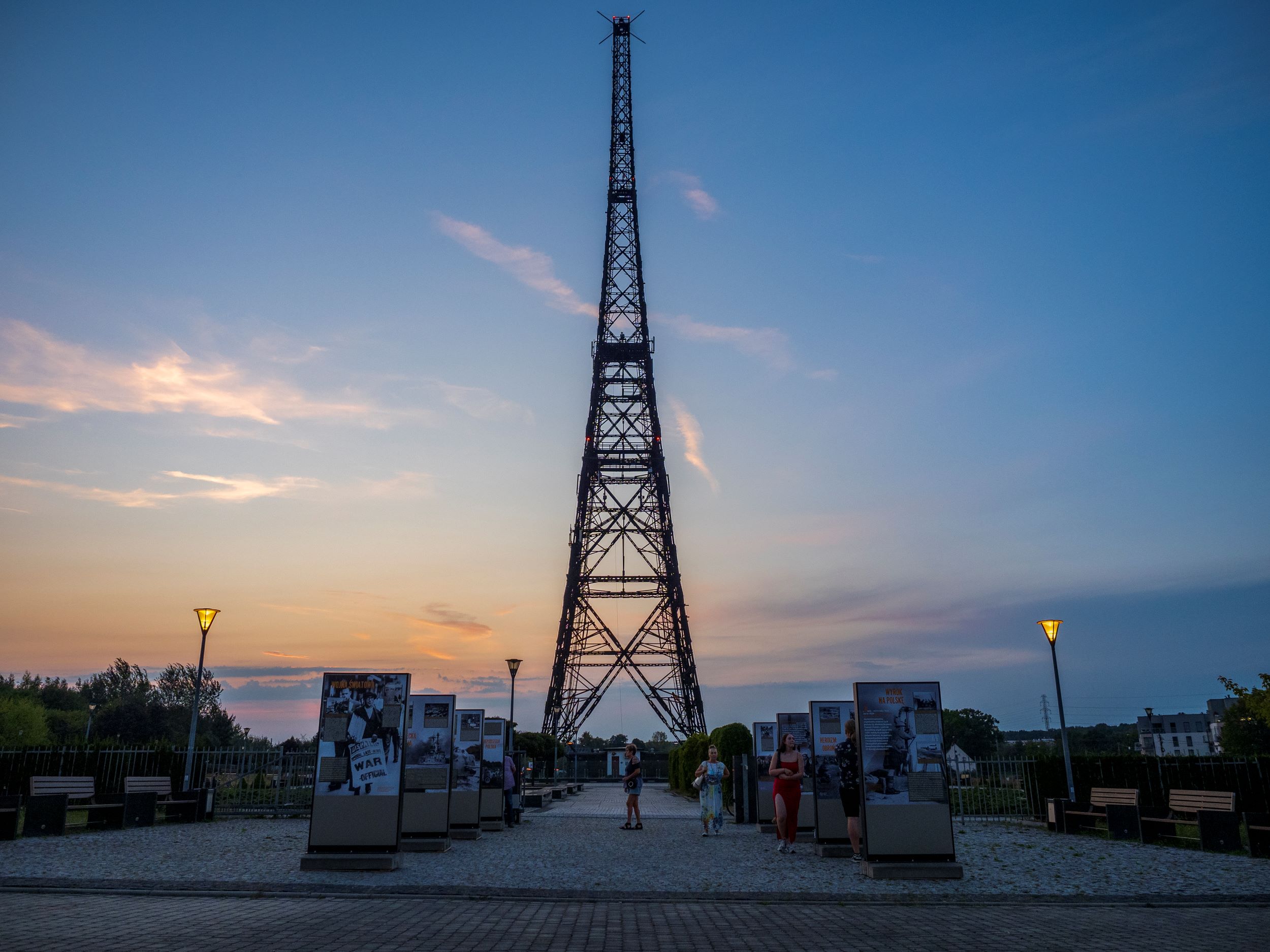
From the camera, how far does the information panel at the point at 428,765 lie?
14.2 meters

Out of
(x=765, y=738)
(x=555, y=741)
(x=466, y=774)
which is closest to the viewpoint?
(x=466, y=774)

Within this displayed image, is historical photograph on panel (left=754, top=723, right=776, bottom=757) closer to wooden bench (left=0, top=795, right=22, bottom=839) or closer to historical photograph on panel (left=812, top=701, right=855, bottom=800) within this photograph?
historical photograph on panel (left=812, top=701, right=855, bottom=800)

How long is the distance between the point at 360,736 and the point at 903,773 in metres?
6.77

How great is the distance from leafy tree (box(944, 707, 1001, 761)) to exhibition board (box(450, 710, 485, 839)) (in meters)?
83.1

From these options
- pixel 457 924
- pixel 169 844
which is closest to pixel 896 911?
pixel 457 924

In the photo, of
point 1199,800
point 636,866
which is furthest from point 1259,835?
point 636,866

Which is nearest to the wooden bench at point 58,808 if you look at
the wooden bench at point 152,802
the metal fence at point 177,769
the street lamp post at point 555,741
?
the wooden bench at point 152,802

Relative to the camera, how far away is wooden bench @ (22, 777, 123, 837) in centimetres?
1473

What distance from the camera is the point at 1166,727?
442 ft

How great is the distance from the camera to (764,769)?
18703 mm

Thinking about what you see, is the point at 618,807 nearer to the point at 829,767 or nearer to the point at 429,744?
the point at 429,744

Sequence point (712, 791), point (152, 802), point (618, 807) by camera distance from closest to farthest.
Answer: point (712, 791), point (152, 802), point (618, 807)

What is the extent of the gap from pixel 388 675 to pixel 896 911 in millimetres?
6610

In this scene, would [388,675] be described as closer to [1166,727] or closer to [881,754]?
[881,754]
